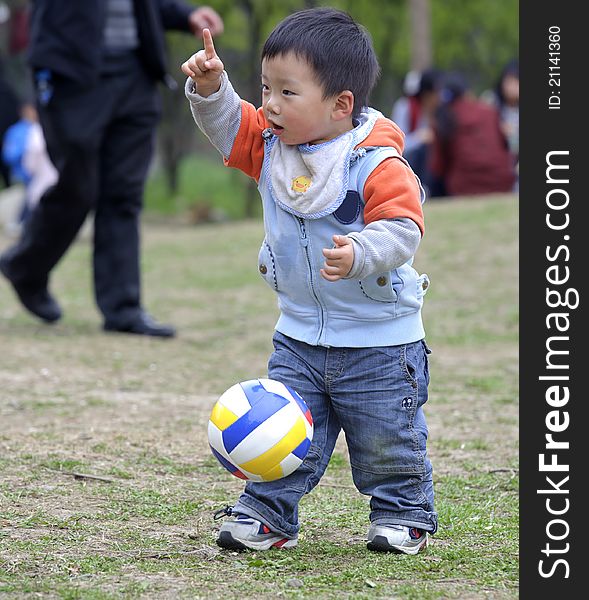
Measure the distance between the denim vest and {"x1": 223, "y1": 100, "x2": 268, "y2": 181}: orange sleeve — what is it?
0.11 metres

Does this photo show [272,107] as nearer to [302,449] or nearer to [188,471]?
[302,449]

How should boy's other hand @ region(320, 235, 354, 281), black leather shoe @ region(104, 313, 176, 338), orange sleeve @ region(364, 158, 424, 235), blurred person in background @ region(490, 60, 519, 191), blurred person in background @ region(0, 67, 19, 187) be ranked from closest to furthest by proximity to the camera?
1. boy's other hand @ region(320, 235, 354, 281)
2. orange sleeve @ region(364, 158, 424, 235)
3. black leather shoe @ region(104, 313, 176, 338)
4. blurred person in background @ region(490, 60, 519, 191)
5. blurred person in background @ region(0, 67, 19, 187)

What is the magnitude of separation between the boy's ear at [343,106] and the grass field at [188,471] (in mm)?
1133

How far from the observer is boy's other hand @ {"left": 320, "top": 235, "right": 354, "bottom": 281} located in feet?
9.42

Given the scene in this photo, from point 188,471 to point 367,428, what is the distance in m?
0.97

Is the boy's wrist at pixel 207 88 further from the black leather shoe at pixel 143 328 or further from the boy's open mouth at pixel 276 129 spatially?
the black leather shoe at pixel 143 328

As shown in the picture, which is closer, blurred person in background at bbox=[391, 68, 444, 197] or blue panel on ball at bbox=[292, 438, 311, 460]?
blue panel on ball at bbox=[292, 438, 311, 460]

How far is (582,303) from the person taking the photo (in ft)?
9.96

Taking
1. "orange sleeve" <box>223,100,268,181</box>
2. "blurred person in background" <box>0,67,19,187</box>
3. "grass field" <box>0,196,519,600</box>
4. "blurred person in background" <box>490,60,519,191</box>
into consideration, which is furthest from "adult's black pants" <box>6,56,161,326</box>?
"blurred person in background" <box>0,67,19,187</box>

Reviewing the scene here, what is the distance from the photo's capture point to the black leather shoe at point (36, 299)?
6562 mm

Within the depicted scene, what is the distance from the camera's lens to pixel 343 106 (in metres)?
3.15

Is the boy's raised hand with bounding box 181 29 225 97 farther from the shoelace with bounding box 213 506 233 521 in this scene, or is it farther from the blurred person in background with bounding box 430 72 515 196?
the blurred person in background with bounding box 430 72 515 196

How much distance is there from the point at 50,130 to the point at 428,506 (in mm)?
3585

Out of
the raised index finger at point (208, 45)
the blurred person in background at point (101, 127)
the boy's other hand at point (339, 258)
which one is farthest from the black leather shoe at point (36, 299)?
the boy's other hand at point (339, 258)
